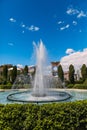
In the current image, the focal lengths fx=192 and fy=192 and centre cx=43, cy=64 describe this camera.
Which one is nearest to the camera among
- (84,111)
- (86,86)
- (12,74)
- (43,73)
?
(84,111)

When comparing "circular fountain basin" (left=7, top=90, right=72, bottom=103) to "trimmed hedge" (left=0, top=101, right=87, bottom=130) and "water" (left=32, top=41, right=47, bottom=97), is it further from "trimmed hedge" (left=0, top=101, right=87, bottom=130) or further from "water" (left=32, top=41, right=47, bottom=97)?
"trimmed hedge" (left=0, top=101, right=87, bottom=130)

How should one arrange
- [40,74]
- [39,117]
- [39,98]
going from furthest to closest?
[40,74] < [39,98] < [39,117]

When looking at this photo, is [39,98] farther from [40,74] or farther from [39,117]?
[39,117]

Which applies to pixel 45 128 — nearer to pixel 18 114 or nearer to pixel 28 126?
pixel 28 126

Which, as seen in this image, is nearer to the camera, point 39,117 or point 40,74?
point 39,117

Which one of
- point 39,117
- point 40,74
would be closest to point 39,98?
point 40,74

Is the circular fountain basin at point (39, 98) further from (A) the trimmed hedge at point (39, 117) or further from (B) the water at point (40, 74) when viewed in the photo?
(A) the trimmed hedge at point (39, 117)

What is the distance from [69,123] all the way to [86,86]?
801 inches

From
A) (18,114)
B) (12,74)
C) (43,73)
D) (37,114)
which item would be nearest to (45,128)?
(37,114)

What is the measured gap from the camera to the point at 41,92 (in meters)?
14.6

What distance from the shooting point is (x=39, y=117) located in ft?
19.6

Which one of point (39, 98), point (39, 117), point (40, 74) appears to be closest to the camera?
point (39, 117)

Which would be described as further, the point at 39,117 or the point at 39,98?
the point at 39,98

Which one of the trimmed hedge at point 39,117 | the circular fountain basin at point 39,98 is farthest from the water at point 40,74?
the trimmed hedge at point 39,117
